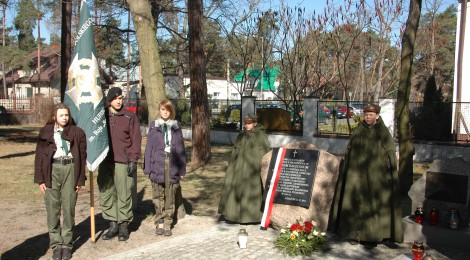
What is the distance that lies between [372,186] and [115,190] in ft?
11.3

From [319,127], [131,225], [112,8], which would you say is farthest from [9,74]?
[131,225]

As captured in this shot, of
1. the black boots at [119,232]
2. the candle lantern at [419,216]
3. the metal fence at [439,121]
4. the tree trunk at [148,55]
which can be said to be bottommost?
the black boots at [119,232]

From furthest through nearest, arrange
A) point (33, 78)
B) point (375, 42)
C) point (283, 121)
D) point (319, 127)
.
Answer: point (33, 78), point (375, 42), point (283, 121), point (319, 127)

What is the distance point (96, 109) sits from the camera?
20.5 feet

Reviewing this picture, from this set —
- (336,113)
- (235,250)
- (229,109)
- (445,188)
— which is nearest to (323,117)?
(336,113)

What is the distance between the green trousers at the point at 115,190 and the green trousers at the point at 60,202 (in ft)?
2.66

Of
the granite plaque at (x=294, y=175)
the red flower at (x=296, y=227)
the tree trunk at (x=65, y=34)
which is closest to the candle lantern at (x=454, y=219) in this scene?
the granite plaque at (x=294, y=175)

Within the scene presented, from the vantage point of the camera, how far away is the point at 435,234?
6.34 metres

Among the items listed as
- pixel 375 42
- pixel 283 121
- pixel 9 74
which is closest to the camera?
pixel 283 121

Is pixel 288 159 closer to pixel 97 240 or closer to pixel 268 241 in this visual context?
pixel 268 241

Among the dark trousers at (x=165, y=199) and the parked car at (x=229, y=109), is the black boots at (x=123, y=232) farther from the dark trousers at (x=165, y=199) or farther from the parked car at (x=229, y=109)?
the parked car at (x=229, y=109)

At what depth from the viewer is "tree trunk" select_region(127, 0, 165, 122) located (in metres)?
9.16

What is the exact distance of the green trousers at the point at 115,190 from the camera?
6.40 metres

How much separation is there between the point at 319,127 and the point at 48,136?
13269 mm
